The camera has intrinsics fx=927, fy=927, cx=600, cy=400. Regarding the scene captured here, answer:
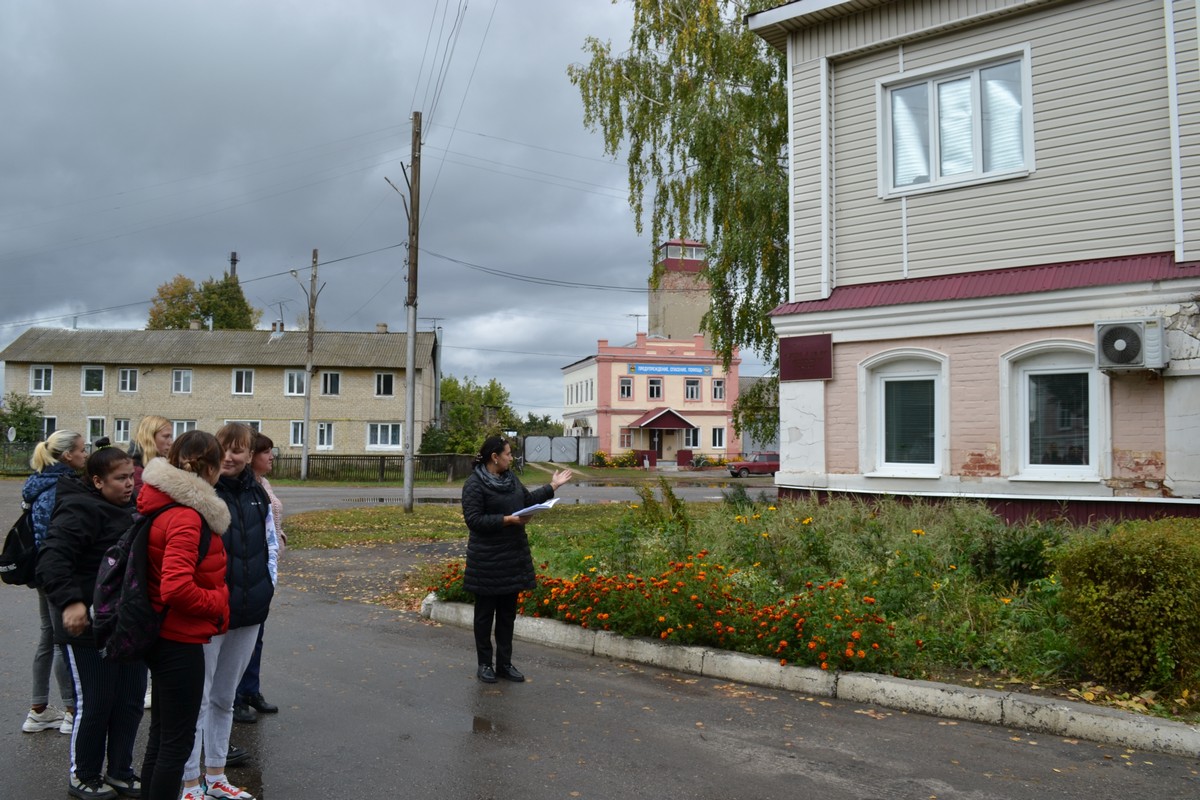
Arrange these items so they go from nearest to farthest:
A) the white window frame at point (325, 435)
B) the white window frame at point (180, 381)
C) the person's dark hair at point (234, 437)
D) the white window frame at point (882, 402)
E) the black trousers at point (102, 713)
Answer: the black trousers at point (102, 713)
the person's dark hair at point (234, 437)
the white window frame at point (882, 402)
the white window frame at point (325, 435)
the white window frame at point (180, 381)

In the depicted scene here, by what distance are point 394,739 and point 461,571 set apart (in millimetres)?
4425

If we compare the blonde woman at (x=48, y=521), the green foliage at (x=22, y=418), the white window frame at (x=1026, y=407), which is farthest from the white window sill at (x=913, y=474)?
the green foliage at (x=22, y=418)

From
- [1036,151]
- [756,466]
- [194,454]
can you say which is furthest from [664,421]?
[194,454]

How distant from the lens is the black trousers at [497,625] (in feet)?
22.7

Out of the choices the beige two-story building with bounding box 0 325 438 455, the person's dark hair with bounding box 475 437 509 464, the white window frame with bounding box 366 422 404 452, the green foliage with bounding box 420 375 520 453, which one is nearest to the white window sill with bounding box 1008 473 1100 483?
the person's dark hair with bounding box 475 437 509 464

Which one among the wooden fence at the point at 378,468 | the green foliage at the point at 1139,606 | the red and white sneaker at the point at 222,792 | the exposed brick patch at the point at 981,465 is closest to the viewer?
the red and white sneaker at the point at 222,792

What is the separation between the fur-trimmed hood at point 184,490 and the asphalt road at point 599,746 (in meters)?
1.63

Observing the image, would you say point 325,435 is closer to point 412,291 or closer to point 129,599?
point 412,291

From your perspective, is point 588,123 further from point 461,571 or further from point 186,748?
point 186,748

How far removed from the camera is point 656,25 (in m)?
20.2

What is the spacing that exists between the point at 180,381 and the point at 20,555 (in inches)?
1970

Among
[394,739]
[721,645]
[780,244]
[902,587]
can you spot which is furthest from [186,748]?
[780,244]

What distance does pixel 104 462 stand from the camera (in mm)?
4617

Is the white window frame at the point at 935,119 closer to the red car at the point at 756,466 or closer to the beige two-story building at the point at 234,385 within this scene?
the red car at the point at 756,466
